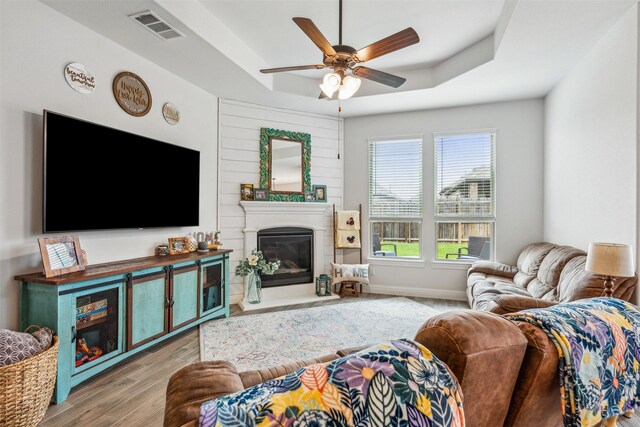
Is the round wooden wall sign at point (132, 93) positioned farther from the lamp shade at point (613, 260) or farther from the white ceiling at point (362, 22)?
the lamp shade at point (613, 260)

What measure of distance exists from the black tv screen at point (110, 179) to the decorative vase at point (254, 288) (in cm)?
116

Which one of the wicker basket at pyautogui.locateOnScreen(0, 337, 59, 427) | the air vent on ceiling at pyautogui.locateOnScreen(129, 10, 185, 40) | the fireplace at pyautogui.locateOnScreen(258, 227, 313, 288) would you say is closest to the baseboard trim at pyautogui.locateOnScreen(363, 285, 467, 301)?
the fireplace at pyautogui.locateOnScreen(258, 227, 313, 288)

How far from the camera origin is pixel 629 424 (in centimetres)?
199

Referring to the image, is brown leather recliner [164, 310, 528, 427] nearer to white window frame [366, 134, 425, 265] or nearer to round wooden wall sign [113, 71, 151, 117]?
round wooden wall sign [113, 71, 151, 117]

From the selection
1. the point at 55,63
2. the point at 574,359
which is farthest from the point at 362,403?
the point at 55,63

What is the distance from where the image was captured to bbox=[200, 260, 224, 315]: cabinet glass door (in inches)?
143

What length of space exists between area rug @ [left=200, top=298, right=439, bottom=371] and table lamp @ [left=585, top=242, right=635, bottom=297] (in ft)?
5.70

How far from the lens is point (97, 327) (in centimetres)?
246

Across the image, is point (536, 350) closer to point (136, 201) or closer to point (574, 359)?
point (574, 359)

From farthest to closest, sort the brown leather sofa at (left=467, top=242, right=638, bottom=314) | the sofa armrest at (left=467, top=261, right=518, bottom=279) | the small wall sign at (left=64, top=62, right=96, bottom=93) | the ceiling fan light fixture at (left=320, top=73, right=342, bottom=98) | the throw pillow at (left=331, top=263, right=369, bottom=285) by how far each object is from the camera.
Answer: the throw pillow at (left=331, top=263, right=369, bottom=285), the sofa armrest at (left=467, top=261, right=518, bottom=279), the small wall sign at (left=64, top=62, right=96, bottom=93), the ceiling fan light fixture at (left=320, top=73, right=342, bottom=98), the brown leather sofa at (left=467, top=242, right=638, bottom=314)

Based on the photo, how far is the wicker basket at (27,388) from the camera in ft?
5.69

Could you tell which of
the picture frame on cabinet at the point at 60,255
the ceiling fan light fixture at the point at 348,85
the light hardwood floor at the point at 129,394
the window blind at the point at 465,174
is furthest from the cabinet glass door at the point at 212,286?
the window blind at the point at 465,174

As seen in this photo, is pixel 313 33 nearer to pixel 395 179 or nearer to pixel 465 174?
pixel 395 179

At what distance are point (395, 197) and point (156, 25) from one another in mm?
3880
